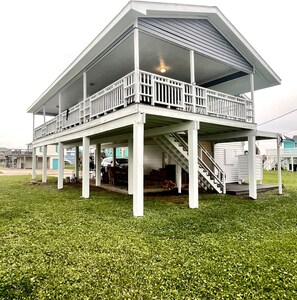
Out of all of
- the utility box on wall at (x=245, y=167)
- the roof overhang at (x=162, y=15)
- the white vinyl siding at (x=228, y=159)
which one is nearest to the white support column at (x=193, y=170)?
the roof overhang at (x=162, y=15)

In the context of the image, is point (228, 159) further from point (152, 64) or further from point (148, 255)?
point (148, 255)

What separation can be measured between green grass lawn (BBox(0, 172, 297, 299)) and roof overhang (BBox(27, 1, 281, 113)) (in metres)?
5.65

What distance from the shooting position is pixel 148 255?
12.9 ft

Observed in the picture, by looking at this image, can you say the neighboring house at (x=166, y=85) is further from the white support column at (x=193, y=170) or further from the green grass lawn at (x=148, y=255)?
the green grass lawn at (x=148, y=255)

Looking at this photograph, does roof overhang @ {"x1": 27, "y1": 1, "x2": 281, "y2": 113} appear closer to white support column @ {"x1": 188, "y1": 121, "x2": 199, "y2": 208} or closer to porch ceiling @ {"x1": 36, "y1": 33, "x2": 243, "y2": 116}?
porch ceiling @ {"x1": 36, "y1": 33, "x2": 243, "y2": 116}

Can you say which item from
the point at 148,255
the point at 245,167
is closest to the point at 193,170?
the point at 148,255

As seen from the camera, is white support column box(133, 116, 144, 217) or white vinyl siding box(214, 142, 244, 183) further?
white vinyl siding box(214, 142, 244, 183)

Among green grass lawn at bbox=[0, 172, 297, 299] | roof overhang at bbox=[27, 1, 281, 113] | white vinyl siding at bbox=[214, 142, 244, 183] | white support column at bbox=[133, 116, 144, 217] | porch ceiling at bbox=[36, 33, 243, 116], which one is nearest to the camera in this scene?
green grass lawn at bbox=[0, 172, 297, 299]

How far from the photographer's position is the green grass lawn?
2.93 metres

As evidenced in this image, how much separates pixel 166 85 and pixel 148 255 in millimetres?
5273

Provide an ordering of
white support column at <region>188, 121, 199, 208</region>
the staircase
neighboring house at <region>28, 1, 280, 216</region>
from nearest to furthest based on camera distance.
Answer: neighboring house at <region>28, 1, 280, 216</region> < white support column at <region>188, 121, 199, 208</region> < the staircase

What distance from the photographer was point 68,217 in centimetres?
663

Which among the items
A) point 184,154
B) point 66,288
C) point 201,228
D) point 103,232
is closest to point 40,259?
point 66,288

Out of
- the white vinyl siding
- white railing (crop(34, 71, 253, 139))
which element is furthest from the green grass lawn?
the white vinyl siding
